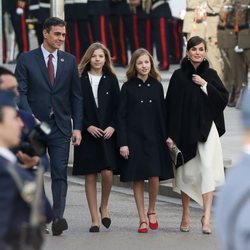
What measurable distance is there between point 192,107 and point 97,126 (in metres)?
0.83

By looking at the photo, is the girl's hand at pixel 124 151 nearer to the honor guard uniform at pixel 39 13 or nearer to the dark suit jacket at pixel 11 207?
the dark suit jacket at pixel 11 207

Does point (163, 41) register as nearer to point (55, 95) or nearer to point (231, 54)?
point (231, 54)

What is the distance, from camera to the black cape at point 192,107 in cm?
1238

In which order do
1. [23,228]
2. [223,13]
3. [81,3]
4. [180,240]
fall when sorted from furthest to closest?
[81,3]
[223,13]
[180,240]
[23,228]

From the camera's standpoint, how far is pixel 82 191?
15164mm

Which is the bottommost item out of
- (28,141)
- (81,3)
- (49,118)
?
(81,3)

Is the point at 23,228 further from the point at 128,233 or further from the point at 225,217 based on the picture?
the point at 128,233

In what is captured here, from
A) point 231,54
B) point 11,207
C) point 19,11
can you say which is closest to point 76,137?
point 11,207

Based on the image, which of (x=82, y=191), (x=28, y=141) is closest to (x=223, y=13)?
(x=82, y=191)

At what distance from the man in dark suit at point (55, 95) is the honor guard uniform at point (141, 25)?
15.4 meters

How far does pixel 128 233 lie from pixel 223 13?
30.8 feet

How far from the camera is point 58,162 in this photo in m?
12.1

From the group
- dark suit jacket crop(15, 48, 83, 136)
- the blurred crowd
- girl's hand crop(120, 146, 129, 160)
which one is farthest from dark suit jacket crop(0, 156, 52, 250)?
the blurred crowd

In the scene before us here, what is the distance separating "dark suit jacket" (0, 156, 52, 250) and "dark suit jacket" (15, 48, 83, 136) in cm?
530
